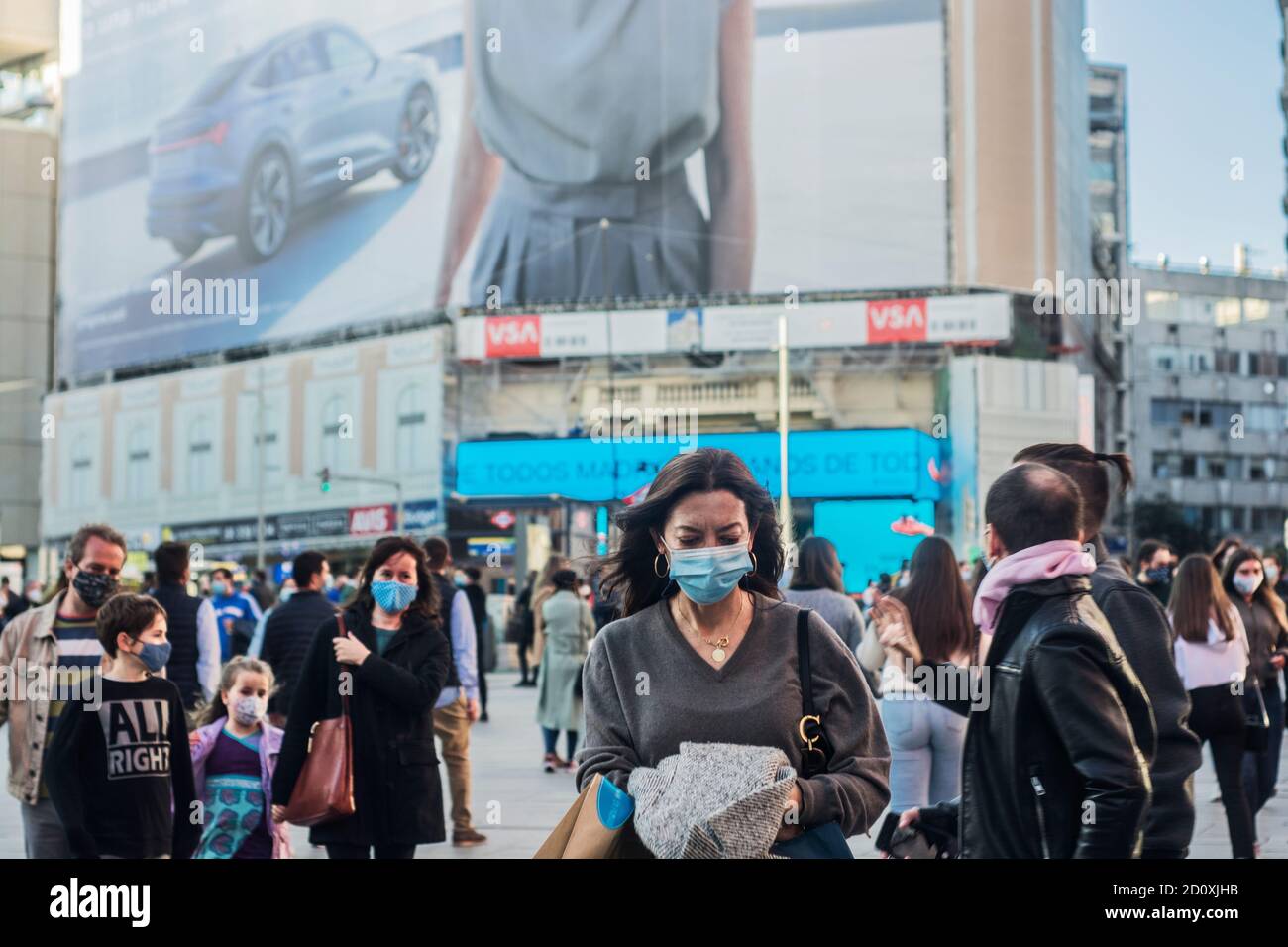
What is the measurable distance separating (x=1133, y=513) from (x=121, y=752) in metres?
75.3

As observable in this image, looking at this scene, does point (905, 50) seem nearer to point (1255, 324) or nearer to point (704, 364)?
point (704, 364)

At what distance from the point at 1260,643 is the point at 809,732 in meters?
6.99

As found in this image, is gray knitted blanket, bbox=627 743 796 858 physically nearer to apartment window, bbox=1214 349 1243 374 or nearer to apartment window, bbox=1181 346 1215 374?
apartment window, bbox=1181 346 1215 374

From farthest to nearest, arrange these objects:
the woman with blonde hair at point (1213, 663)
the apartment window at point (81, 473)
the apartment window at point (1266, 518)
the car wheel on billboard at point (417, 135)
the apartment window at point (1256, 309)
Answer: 1. the apartment window at point (1256, 309)
2. the apartment window at point (1266, 518)
3. the apartment window at point (81, 473)
4. the car wheel on billboard at point (417, 135)
5. the woman with blonde hair at point (1213, 663)

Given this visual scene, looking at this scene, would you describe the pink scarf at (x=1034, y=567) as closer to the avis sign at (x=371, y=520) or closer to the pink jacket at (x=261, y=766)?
the pink jacket at (x=261, y=766)

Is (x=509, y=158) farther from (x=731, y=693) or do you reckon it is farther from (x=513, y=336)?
(x=731, y=693)

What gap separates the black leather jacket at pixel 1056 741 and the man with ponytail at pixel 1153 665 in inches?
22.8

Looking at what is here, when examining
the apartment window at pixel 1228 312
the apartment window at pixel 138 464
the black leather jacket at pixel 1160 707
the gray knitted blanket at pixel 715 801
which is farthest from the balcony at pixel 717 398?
the apartment window at pixel 1228 312

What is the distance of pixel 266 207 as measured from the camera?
5431 cm

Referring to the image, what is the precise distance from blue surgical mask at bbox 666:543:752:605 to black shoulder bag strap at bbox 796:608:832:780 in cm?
22

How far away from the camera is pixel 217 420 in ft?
182

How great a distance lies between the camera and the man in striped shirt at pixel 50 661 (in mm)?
6340

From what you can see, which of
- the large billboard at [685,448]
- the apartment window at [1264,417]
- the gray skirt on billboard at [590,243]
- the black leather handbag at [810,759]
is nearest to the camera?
the black leather handbag at [810,759]

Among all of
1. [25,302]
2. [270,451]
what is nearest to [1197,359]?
[270,451]
